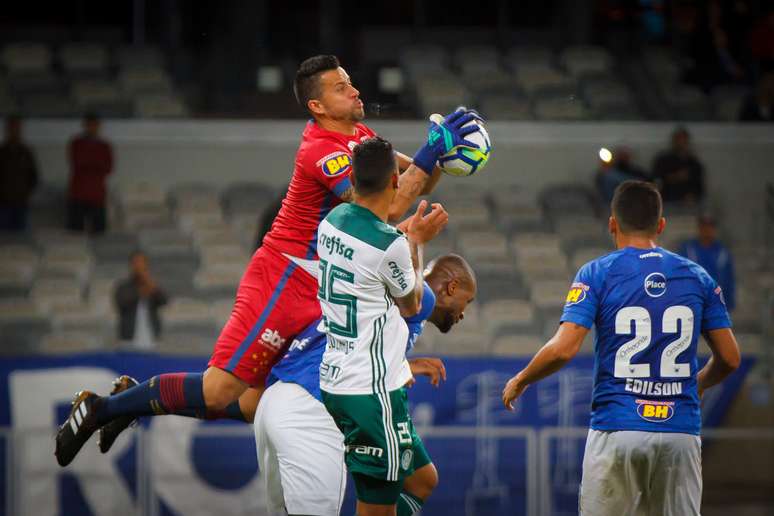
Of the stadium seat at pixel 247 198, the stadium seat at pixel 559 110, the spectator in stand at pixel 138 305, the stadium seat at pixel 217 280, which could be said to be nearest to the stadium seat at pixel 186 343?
the spectator in stand at pixel 138 305

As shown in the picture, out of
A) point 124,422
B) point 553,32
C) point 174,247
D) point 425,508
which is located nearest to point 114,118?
point 174,247

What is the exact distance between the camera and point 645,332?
5488mm

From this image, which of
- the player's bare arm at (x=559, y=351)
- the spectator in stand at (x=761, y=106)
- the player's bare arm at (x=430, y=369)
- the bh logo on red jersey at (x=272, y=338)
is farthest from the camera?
the spectator in stand at (x=761, y=106)

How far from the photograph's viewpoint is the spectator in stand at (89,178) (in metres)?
13.4

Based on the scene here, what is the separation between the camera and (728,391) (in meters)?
10.4

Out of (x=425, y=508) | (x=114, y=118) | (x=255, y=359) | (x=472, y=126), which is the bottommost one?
(x=425, y=508)

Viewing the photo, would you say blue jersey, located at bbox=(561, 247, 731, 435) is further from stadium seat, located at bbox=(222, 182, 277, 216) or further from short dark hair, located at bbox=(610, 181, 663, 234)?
stadium seat, located at bbox=(222, 182, 277, 216)

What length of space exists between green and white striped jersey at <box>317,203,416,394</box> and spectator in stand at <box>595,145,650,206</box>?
8.76 m

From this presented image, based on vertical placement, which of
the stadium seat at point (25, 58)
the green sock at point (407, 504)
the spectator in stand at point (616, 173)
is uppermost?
the stadium seat at point (25, 58)

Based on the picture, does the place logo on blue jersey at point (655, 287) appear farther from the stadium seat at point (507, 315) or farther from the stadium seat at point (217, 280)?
the stadium seat at point (217, 280)

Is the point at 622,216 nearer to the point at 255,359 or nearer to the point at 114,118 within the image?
the point at 255,359

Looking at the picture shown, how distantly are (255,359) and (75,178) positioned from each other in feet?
26.7

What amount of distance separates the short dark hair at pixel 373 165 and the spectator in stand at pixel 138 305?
6561 millimetres

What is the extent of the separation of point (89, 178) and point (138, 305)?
7.99 feet
